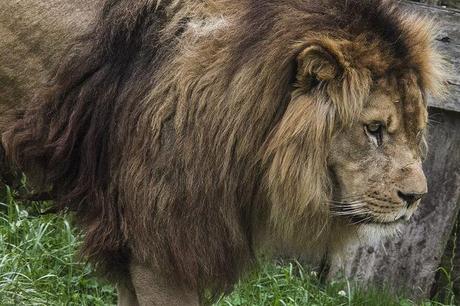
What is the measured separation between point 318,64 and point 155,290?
→ 3.84ft

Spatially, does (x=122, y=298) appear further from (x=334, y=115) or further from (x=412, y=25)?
(x=412, y=25)

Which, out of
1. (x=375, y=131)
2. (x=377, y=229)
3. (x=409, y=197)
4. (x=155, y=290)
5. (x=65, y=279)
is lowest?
(x=65, y=279)

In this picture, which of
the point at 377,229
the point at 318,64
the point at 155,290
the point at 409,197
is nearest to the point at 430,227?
the point at 377,229

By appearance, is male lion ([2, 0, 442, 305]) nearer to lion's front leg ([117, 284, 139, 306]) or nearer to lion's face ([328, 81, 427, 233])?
lion's face ([328, 81, 427, 233])

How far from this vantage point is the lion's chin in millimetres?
4051

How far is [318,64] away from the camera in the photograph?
3875mm

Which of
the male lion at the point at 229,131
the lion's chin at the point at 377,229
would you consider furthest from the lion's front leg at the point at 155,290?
the lion's chin at the point at 377,229

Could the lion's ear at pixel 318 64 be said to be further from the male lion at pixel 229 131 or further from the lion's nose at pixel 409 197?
the lion's nose at pixel 409 197

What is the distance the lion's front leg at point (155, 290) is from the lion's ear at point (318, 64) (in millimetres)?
1033

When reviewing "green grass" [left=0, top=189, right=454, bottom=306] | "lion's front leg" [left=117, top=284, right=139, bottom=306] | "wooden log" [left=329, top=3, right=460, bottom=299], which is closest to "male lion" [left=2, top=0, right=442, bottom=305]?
"lion's front leg" [left=117, top=284, right=139, bottom=306]

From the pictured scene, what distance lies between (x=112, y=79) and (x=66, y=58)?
259mm

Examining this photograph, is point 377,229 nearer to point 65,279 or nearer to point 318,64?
point 318,64

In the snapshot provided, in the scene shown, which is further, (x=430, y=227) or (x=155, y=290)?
(x=430, y=227)

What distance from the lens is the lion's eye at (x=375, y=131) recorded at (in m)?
3.93
